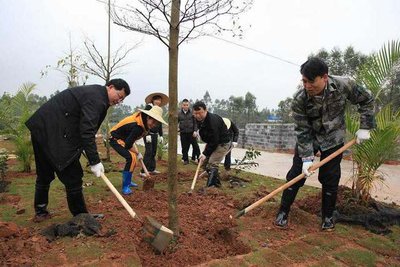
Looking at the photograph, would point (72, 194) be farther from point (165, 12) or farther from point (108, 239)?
point (165, 12)

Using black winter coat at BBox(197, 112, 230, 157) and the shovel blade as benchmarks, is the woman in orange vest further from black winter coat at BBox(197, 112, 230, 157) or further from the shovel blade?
the shovel blade

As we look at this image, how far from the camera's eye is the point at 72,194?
340 cm

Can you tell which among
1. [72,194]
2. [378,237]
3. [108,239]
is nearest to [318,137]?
[378,237]

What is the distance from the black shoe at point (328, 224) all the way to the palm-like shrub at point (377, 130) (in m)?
0.84

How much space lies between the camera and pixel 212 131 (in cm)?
512

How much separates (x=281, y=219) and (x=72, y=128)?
2.46 m

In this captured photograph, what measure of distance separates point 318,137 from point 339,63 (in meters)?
13.4

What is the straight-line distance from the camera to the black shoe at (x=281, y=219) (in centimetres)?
369

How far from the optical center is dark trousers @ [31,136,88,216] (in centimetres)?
336

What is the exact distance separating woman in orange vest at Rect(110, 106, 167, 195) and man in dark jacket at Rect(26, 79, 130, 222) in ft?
4.57

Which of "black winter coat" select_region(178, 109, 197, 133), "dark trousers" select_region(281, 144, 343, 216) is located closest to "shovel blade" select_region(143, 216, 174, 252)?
"dark trousers" select_region(281, 144, 343, 216)

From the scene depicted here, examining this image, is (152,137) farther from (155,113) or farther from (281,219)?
(281,219)

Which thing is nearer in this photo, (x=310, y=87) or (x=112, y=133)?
(x=310, y=87)

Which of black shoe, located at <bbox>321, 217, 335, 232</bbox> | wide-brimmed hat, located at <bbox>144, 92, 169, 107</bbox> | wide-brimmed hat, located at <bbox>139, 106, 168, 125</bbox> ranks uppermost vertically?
wide-brimmed hat, located at <bbox>144, 92, 169, 107</bbox>
